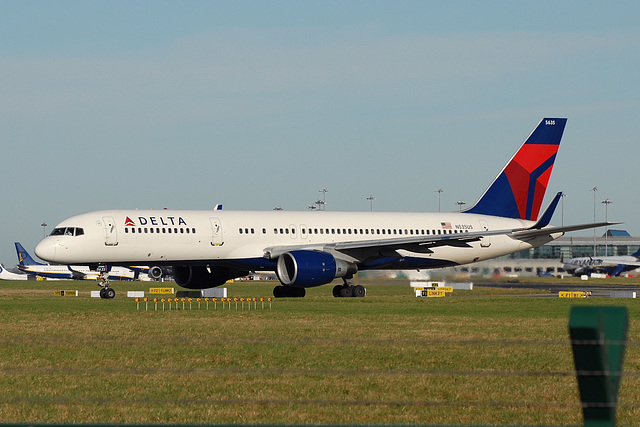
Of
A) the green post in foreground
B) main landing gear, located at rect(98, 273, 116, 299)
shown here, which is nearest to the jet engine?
main landing gear, located at rect(98, 273, 116, 299)

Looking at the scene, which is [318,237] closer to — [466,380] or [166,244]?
[166,244]

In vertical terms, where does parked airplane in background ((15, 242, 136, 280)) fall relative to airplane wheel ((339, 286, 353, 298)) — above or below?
above

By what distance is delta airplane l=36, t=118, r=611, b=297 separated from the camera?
42406 millimetres

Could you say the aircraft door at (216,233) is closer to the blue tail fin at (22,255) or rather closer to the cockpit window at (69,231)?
the cockpit window at (69,231)

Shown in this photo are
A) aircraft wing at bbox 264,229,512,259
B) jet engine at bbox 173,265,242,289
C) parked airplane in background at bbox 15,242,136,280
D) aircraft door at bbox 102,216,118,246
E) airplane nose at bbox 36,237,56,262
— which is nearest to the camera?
airplane nose at bbox 36,237,56,262

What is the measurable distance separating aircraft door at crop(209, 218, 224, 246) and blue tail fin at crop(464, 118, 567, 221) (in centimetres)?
1608

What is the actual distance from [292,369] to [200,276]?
3240cm

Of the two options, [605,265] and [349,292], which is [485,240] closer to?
[349,292]

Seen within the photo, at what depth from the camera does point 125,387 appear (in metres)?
14.2

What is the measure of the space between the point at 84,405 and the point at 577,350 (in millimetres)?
8425

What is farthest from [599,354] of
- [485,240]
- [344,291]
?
[485,240]

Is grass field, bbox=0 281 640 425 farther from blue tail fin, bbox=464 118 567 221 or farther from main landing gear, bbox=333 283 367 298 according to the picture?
blue tail fin, bbox=464 118 567 221

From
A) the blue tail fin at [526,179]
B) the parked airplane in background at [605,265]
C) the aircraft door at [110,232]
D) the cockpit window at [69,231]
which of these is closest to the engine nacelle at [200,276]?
the aircraft door at [110,232]

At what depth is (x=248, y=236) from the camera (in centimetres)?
4538
